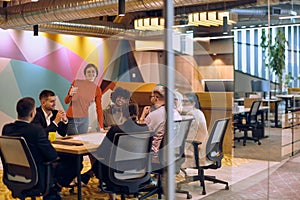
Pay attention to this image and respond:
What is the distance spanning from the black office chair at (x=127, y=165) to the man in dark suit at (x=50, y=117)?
100cm

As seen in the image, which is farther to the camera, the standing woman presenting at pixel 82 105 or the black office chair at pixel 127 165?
the standing woman presenting at pixel 82 105

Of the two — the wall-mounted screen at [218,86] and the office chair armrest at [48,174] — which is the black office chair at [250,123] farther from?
the office chair armrest at [48,174]

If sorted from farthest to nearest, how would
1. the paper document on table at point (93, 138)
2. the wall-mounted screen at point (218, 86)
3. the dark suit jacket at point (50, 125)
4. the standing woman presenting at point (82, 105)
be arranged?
the wall-mounted screen at point (218, 86)
the standing woman presenting at point (82, 105)
the dark suit jacket at point (50, 125)
the paper document on table at point (93, 138)

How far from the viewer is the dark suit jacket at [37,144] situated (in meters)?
3.14

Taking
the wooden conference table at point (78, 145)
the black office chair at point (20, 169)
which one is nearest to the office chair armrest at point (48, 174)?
the black office chair at point (20, 169)

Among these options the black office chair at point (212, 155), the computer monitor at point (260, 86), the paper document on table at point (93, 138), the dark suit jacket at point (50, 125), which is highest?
the computer monitor at point (260, 86)

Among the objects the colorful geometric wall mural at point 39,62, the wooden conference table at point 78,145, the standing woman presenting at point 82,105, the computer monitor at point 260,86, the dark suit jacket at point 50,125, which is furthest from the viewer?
the colorful geometric wall mural at point 39,62

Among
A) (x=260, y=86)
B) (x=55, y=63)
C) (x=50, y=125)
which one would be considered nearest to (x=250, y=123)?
(x=260, y=86)

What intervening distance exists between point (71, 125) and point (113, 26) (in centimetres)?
286

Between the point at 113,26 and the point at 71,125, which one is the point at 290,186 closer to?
the point at 71,125

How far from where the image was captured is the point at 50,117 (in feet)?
13.9

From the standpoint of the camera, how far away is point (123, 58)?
24.7 feet

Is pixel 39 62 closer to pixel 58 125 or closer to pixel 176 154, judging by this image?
pixel 58 125

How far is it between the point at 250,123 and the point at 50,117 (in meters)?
2.66
